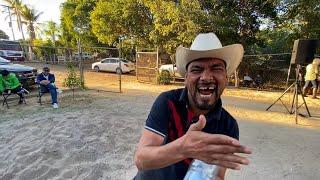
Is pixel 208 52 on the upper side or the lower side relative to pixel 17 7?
lower

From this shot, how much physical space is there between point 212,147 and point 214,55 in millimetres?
784

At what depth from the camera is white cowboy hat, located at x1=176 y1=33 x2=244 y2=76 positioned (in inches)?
67.6

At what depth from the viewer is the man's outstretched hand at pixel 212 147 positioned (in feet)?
3.57

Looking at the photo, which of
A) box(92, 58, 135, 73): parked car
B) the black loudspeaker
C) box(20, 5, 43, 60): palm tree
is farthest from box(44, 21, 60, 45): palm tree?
the black loudspeaker

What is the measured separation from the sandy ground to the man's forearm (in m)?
2.72

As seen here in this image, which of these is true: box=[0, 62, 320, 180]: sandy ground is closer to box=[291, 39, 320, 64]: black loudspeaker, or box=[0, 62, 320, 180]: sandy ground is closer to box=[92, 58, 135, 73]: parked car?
box=[291, 39, 320, 64]: black loudspeaker

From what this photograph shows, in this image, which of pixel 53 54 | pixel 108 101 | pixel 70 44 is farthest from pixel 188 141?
pixel 70 44

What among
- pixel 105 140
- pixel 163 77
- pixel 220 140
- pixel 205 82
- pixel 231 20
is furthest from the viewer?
pixel 163 77

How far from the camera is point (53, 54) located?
1866 cm

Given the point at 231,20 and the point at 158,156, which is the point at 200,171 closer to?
the point at 158,156

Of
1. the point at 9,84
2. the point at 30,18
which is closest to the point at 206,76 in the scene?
the point at 9,84

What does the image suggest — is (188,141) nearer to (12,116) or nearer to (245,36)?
(12,116)

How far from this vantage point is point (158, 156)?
1287 millimetres

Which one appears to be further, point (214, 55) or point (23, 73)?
point (23, 73)
